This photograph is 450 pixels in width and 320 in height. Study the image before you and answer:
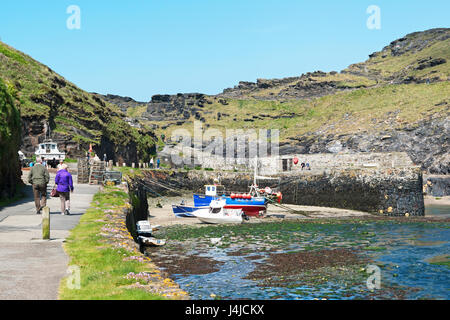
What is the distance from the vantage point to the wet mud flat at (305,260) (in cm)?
1648

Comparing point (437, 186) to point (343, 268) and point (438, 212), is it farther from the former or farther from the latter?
point (343, 268)

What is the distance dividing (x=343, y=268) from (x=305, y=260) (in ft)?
8.30

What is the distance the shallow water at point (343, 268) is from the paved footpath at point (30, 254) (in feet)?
18.1

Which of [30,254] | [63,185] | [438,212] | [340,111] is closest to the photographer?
[30,254]

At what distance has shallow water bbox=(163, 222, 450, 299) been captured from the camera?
16094 mm

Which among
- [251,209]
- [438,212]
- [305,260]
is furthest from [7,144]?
[438,212]

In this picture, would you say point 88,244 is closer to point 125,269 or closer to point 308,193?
point 125,269

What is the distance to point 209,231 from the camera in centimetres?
3559

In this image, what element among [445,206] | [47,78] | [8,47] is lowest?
[445,206]

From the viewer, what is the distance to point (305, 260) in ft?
73.5

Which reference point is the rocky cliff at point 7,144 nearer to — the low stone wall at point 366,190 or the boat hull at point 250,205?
the boat hull at point 250,205
